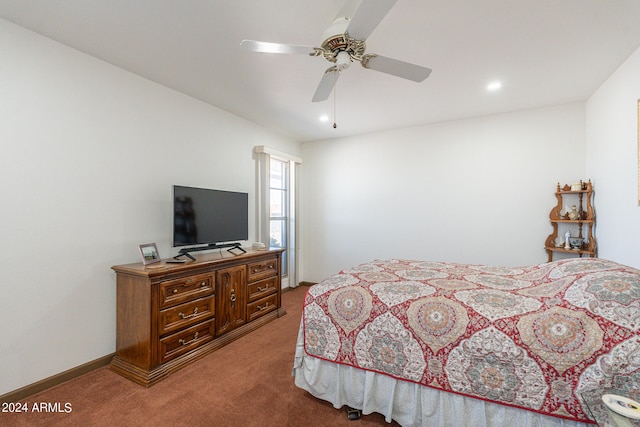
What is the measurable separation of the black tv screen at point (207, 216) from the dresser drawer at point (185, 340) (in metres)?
0.83

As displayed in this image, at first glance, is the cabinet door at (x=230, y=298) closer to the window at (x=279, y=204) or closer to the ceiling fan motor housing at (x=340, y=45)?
the window at (x=279, y=204)

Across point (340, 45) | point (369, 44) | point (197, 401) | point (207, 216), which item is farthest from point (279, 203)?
point (340, 45)

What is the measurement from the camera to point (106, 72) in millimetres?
2496

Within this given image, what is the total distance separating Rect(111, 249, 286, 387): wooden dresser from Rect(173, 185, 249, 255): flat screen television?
225 mm

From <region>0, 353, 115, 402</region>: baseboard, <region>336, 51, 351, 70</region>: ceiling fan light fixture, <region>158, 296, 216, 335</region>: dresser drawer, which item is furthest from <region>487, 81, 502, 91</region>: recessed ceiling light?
<region>0, 353, 115, 402</region>: baseboard

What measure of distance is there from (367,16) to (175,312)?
2643 millimetres

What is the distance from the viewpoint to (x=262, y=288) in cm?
347

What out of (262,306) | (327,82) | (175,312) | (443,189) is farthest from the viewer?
(443,189)

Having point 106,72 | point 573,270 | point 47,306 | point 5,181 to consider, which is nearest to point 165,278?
point 47,306

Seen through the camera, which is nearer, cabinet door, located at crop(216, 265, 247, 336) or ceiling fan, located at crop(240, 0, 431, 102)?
ceiling fan, located at crop(240, 0, 431, 102)

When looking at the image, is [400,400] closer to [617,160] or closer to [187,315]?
[187,315]

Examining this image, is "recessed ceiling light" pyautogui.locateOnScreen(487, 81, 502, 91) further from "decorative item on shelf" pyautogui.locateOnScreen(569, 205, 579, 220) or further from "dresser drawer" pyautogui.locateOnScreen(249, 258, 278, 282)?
"dresser drawer" pyautogui.locateOnScreen(249, 258, 278, 282)

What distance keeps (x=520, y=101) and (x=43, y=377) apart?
17.6 ft

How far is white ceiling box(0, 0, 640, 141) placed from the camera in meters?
1.81
